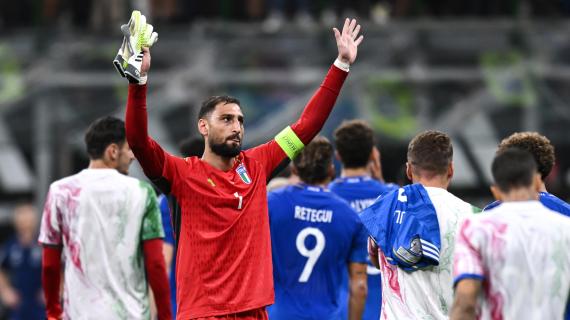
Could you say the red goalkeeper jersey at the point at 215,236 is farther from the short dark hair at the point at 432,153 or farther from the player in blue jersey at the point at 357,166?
the player in blue jersey at the point at 357,166

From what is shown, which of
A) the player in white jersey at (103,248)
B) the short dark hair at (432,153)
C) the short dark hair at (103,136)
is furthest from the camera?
the short dark hair at (103,136)

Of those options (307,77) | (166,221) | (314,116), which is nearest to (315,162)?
Answer: (314,116)

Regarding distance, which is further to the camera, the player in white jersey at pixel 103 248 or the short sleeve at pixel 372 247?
the player in white jersey at pixel 103 248

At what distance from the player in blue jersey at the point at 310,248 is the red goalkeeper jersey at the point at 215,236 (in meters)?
1.43

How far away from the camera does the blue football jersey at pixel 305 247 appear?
8.19 metres

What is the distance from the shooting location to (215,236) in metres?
6.57

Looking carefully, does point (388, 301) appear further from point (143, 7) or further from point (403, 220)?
point (143, 7)

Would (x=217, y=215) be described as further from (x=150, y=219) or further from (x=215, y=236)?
(x=150, y=219)

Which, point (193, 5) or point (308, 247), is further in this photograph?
point (193, 5)

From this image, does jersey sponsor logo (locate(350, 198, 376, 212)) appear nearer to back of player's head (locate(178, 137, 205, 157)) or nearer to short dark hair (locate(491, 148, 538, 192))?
back of player's head (locate(178, 137, 205, 157))

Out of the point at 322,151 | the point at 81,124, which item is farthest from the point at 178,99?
the point at 322,151

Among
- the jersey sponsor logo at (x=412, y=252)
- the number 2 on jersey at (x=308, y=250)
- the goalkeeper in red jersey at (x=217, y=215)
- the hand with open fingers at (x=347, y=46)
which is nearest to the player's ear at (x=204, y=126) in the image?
the goalkeeper in red jersey at (x=217, y=215)

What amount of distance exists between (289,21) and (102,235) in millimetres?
10582

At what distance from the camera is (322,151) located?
8.48 meters
